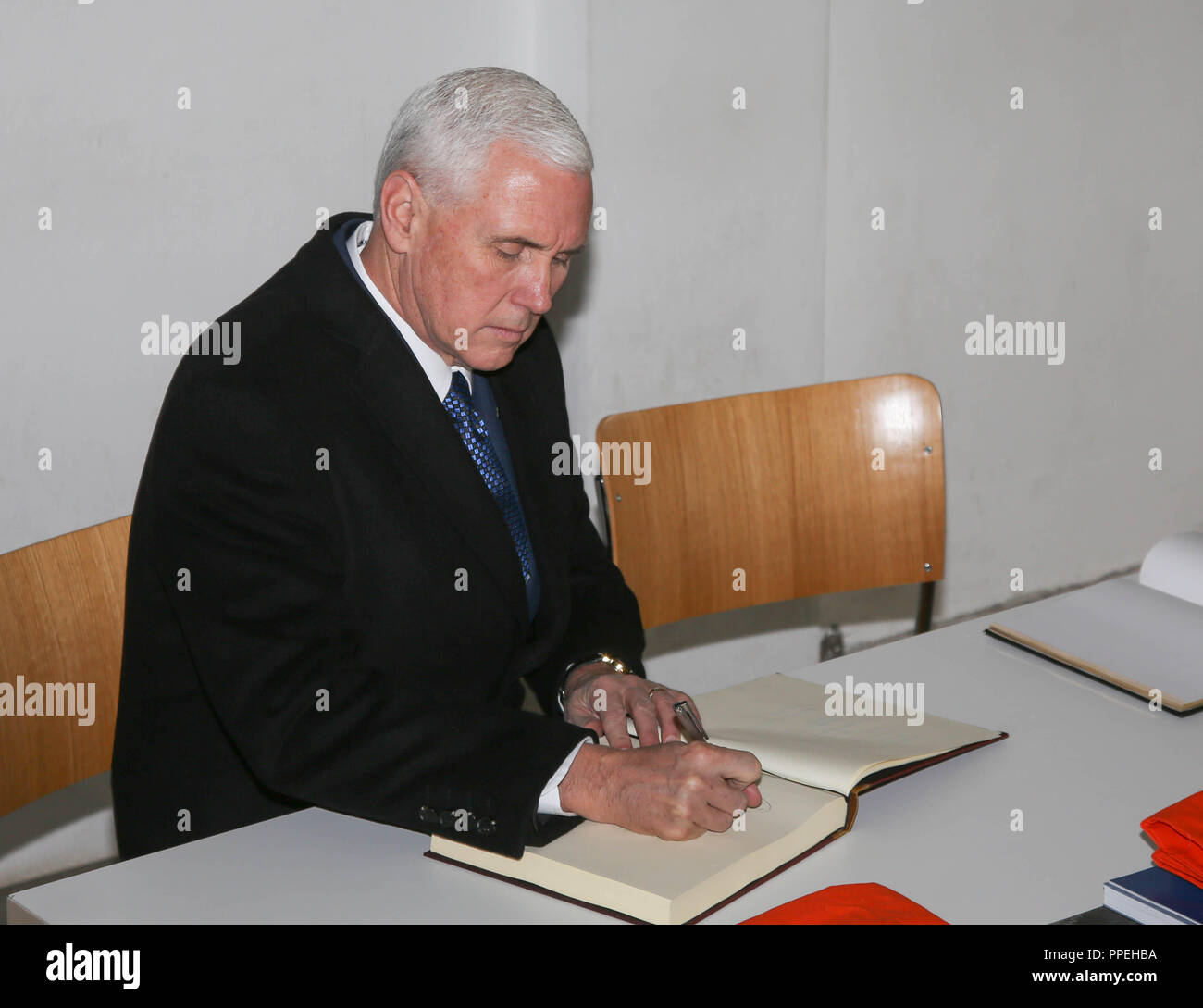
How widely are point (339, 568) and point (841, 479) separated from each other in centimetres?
105

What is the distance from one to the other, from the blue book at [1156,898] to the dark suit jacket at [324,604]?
1.60 feet

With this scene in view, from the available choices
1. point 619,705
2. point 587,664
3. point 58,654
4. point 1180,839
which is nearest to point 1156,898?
point 1180,839

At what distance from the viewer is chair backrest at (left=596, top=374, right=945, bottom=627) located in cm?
210

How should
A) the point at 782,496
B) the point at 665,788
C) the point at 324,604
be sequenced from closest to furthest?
1. the point at 665,788
2. the point at 324,604
3. the point at 782,496

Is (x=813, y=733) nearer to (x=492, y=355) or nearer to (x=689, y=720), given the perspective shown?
(x=689, y=720)

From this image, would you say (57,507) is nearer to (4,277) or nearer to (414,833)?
(4,277)

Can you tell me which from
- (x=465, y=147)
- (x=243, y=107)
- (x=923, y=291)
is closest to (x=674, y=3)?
(x=243, y=107)

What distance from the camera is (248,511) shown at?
4.59 ft

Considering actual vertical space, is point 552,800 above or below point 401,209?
below

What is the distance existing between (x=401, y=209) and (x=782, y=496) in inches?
37.2

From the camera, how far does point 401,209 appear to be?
1.51m

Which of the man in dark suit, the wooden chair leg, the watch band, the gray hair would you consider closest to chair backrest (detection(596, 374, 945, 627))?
the wooden chair leg

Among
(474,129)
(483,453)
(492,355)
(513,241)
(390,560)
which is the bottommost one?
(390,560)

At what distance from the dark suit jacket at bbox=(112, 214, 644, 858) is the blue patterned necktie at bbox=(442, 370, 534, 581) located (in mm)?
52
